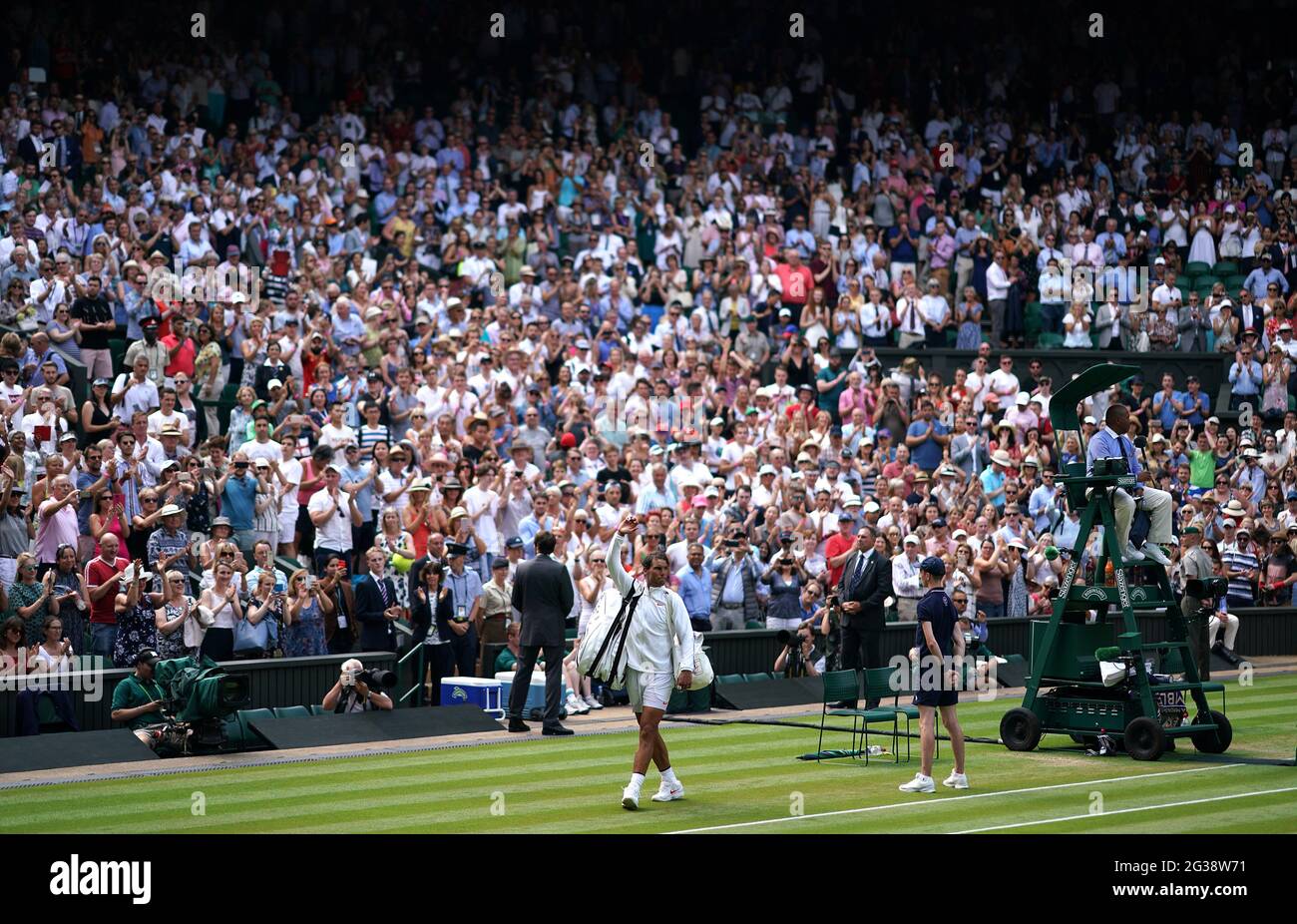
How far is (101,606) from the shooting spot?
17.4m

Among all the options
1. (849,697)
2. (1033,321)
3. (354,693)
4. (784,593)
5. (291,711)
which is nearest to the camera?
(849,697)

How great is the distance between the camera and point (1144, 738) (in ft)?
51.2

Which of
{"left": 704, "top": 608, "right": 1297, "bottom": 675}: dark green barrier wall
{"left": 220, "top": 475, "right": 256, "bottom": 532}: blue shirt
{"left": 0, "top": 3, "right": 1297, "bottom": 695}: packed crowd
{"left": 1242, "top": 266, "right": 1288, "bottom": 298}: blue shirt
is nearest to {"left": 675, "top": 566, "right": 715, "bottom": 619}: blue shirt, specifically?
{"left": 0, "top": 3, "right": 1297, "bottom": 695}: packed crowd

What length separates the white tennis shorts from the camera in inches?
531

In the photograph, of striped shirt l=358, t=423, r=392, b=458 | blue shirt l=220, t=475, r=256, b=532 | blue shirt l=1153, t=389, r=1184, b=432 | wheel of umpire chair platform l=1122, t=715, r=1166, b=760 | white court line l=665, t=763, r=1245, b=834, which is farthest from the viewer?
blue shirt l=1153, t=389, r=1184, b=432

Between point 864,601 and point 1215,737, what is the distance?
4196 mm

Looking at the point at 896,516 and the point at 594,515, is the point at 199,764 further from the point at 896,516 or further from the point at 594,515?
the point at 896,516

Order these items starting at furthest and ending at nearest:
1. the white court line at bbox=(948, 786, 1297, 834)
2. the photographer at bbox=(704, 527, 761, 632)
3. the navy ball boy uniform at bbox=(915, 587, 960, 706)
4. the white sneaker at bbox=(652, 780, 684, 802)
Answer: the photographer at bbox=(704, 527, 761, 632) → the navy ball boy uniform at bbox=(915, 587, 960, 706) → the white sneaker at bbox=(652, 780, 684, 802) → the white court line at bbox=(948, 786, 1297, 834)

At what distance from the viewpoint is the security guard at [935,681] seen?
14.0 metres

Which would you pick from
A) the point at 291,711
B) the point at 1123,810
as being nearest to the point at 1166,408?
the point at 291,711

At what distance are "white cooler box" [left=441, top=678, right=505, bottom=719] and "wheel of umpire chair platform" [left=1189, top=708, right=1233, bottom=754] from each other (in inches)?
269

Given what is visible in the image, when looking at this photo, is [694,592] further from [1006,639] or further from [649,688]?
[649,688]

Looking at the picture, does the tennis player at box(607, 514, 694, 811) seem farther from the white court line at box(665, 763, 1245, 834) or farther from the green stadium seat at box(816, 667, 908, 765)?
the green stadium seat at box(816, 667, 908, 765)

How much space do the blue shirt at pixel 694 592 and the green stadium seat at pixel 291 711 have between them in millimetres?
5139
